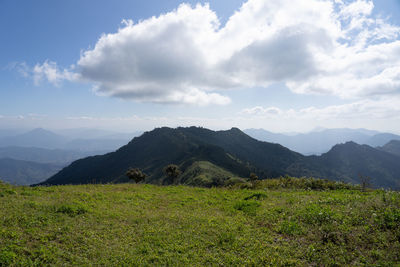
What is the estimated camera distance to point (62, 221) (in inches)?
432

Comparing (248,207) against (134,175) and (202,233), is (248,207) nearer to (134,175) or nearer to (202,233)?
(202,233)

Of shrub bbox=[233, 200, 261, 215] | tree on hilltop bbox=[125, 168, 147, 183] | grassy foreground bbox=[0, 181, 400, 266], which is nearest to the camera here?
grassy foreground bbox=[0, 181, 400, 266]

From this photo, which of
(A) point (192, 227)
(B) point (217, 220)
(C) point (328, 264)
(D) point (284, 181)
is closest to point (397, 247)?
(C) point (328, 264)

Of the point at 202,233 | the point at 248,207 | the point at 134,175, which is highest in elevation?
the point at 248,207

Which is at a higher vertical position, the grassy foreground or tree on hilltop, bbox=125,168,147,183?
the grassy foreground

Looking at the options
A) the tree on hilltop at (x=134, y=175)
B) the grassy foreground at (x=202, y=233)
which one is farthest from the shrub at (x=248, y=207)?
the tree on hilltop at (x=134, y=175)

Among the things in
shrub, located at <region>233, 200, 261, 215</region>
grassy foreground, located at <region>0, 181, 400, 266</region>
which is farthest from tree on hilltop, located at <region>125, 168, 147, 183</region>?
shrub, located at <region>233, 200, 261, 215</region>

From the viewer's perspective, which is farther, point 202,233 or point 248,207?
point 248,207

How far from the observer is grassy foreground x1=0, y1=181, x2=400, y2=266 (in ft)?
26.7

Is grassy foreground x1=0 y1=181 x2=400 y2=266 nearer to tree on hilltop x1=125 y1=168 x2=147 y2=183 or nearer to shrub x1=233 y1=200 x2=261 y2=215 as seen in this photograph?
shrub x1=233 y1=200 x2=261 y2=215

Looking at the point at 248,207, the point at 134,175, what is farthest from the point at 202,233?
the point at 134,175

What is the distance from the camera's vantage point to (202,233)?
416 inches

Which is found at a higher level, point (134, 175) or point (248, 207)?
point (248, 207)

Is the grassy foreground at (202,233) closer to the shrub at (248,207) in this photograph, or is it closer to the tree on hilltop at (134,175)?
the shrub at (248,207)
